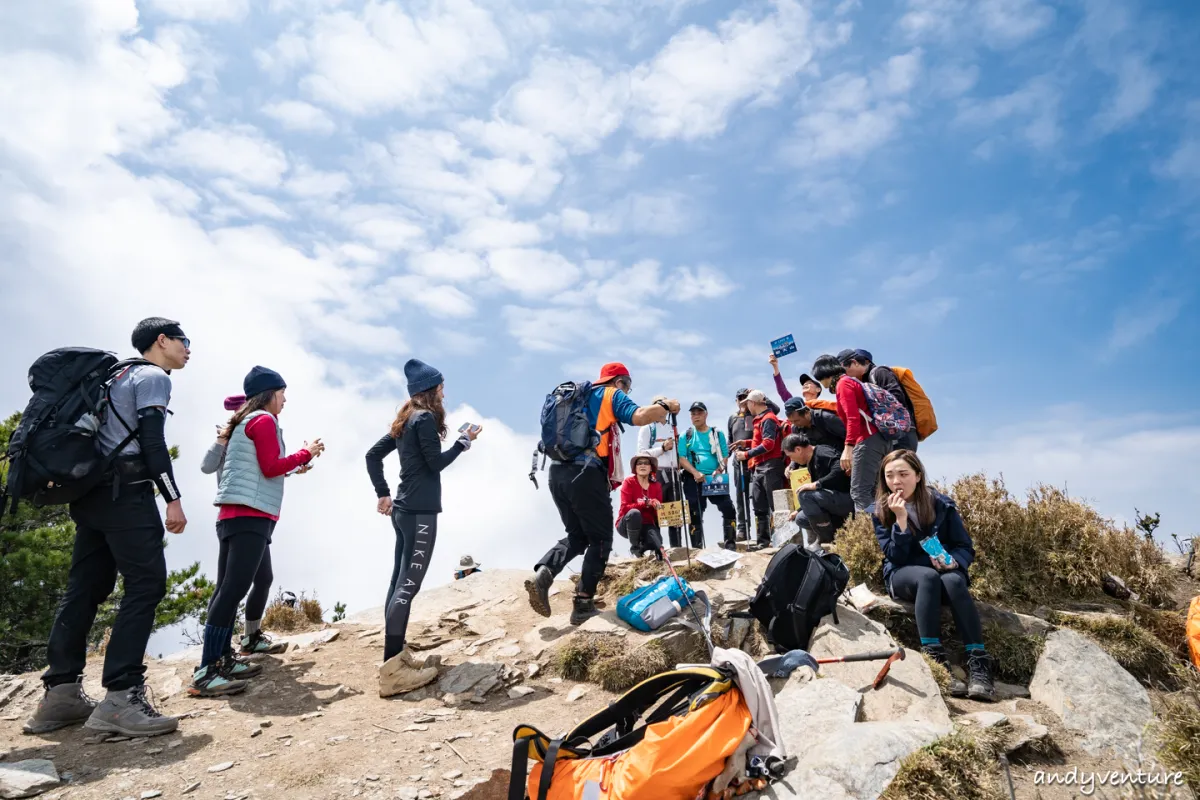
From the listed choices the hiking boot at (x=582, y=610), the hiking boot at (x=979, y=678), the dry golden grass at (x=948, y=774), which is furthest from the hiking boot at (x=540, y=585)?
the dry golden grass at (x=948, y=774)

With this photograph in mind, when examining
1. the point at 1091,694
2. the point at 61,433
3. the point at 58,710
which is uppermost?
the point at 61,433

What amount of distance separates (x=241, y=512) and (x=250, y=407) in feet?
3.06

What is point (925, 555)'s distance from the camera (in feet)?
18.0

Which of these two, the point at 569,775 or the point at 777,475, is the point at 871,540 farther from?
the point at 569,775

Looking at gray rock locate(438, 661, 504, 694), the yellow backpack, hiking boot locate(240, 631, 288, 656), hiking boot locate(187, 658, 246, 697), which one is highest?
hiking boot locate(240, 631, 288, 656)

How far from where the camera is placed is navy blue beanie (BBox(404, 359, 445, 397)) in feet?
19.5

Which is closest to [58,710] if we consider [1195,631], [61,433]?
[61,433]

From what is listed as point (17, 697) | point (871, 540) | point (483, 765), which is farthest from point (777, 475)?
point (17, 697)

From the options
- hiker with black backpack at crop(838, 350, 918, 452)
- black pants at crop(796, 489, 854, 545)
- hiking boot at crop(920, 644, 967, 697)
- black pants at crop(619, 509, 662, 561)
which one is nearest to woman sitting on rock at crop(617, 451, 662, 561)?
black pants at crop(619, 509, 662, 561)

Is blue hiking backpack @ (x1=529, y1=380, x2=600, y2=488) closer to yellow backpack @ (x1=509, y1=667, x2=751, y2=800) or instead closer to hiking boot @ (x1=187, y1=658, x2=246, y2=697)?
yellow backpack @ (x1=509, y1=667, x2=751, y2=800)

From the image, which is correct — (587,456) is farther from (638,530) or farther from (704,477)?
(704,477)

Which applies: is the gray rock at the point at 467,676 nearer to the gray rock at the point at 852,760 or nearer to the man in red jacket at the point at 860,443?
the gray rock at the point at 852,760

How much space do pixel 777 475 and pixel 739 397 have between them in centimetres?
166

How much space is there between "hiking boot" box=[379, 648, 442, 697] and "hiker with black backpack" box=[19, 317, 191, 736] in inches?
58.7
